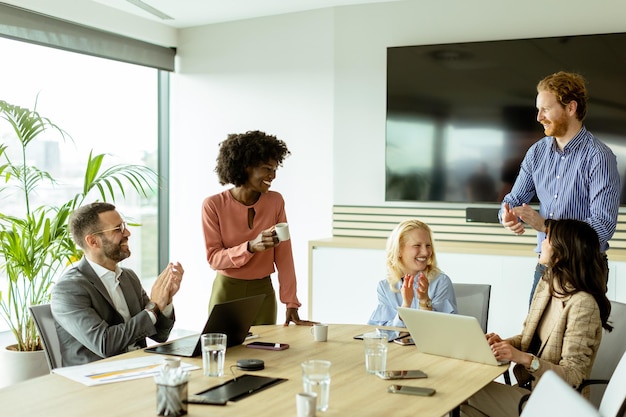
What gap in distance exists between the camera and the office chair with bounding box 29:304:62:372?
2.90 meters

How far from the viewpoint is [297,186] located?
6031 mm

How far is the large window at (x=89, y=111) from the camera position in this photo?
17.7 ft

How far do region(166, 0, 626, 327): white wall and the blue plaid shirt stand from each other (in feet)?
5.98

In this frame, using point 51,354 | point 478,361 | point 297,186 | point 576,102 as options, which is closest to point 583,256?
point 478,361

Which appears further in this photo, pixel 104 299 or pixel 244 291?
pixel 244 291

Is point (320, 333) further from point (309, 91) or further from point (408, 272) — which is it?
point (309, 91)

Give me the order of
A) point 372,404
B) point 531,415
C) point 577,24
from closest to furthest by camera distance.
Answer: point 531,415 < point 372,404 < point 577,24

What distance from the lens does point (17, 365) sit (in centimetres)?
436

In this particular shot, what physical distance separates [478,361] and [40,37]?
12.7 ft

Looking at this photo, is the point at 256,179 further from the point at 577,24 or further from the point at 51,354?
the point at 577,24

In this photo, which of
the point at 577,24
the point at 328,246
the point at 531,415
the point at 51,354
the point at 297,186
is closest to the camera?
the point at 531,415

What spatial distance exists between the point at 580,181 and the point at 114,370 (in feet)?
7.00

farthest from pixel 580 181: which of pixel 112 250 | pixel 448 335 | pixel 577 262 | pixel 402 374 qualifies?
pixel 112 250

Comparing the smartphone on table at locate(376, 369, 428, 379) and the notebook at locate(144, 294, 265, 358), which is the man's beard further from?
the smartphone on table at locate(376, 369, 428, 379)
